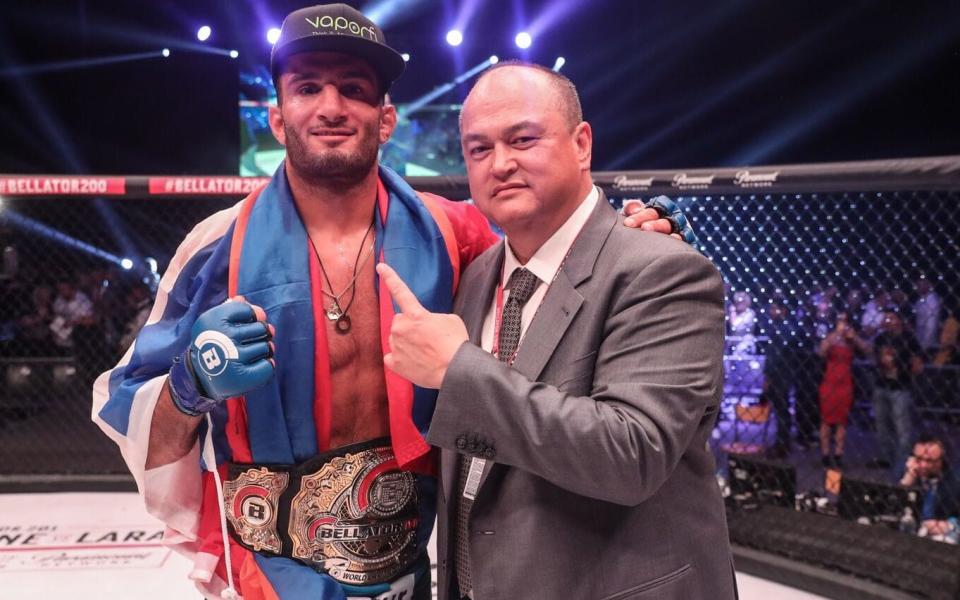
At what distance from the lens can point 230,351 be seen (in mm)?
1158

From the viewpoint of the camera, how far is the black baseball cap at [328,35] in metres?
1.40

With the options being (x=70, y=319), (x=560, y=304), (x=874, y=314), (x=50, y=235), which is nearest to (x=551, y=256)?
(x=560, y=304)

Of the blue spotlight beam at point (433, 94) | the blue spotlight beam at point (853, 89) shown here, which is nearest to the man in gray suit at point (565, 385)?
the blue spotlight beam at point (853, 89)

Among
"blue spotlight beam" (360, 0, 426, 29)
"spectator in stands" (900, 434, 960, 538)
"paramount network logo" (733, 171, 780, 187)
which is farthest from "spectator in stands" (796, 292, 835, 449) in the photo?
"blue spotlight beam" (360, 0, 426, 29)

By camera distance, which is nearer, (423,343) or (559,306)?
(423,343)

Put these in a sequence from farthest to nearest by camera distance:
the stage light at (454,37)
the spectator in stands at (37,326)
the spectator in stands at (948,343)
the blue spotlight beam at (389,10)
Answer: the stage light at (454,37)
the blue spotlight beam at (389,10)
the spectator in stands at (37,326)
the spectator in stands at (948,343)

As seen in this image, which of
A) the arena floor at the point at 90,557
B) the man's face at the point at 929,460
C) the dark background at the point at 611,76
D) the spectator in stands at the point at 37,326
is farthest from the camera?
the dark background at the point at 611,76

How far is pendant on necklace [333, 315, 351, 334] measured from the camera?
146cm

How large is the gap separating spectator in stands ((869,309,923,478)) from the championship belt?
3.37 m

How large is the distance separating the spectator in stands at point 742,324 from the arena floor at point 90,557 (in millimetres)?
1864

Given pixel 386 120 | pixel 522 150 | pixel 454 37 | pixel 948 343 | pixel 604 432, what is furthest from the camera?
pixel 454 37

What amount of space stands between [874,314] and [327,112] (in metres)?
4.08

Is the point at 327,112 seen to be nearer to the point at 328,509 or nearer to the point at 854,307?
the point at 328,509

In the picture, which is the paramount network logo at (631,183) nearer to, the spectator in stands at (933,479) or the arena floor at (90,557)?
the arena floor at (90,557)
